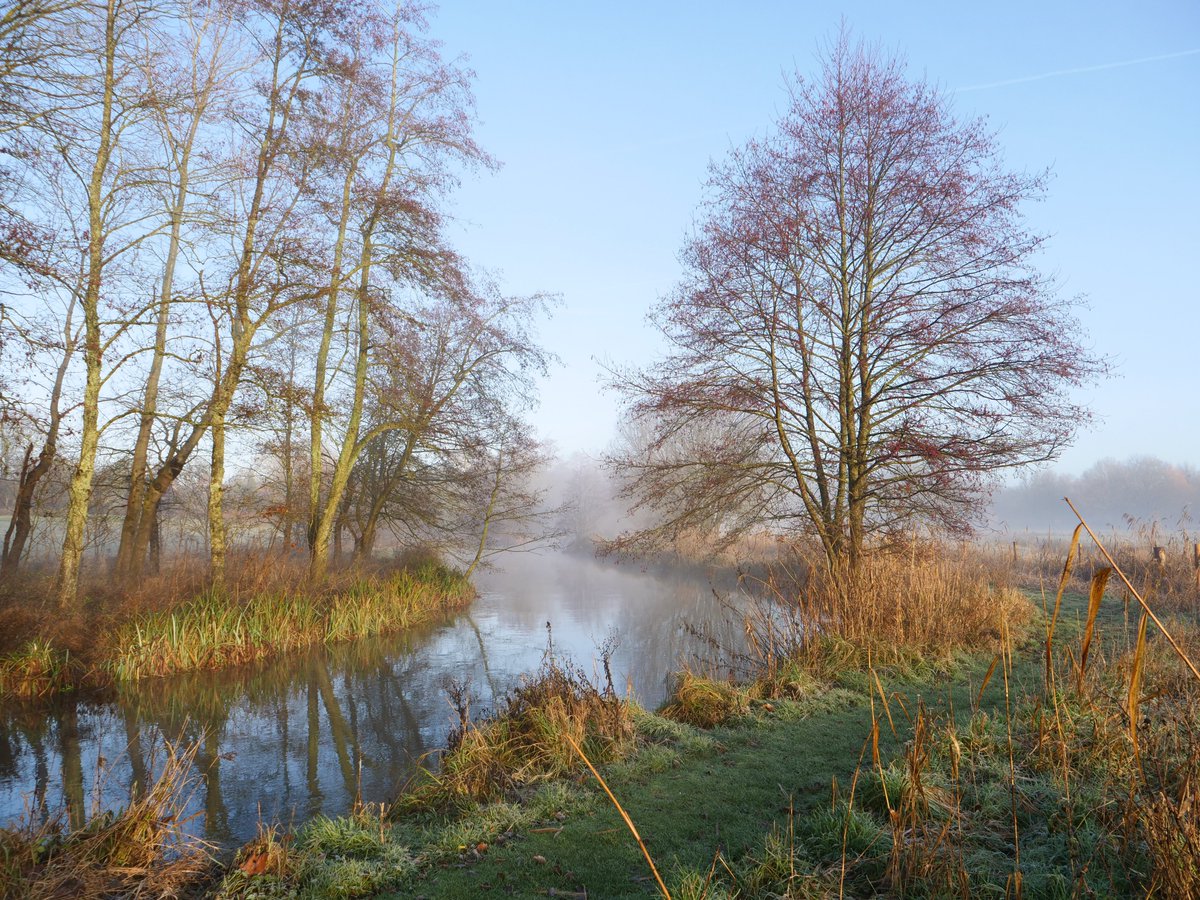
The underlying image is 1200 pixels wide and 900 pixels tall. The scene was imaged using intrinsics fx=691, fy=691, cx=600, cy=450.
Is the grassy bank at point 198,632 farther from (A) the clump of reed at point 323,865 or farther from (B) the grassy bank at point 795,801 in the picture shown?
(A) the clump of reed at point 323,865

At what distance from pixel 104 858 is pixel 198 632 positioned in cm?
705

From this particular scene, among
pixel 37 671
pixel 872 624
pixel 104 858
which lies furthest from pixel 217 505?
pixel 872 624

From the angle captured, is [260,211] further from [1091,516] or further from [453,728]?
[1091,516]

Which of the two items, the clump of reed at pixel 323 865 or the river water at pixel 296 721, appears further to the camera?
the river water at pixel 296 721

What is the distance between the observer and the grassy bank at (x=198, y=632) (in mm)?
8664

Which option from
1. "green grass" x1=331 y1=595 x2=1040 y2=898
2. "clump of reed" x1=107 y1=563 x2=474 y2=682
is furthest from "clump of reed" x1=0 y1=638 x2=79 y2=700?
"green grass" x1=331 y1=595 x2=1040 y2=898

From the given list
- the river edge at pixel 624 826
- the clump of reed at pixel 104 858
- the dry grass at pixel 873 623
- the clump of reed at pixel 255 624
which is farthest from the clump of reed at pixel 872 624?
the clump of reed at pixel 255 624

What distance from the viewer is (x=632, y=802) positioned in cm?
470

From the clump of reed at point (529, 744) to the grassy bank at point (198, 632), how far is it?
18.5 feet

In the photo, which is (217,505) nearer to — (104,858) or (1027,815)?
(104,858)

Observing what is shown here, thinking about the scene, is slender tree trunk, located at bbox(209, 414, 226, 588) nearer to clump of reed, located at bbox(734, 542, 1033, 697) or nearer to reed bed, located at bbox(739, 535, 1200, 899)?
clump of reed, located at bbox(734, 542, 1033, 697)

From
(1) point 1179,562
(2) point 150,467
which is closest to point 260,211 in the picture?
(2) point 150,467

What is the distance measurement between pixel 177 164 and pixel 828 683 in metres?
14.2

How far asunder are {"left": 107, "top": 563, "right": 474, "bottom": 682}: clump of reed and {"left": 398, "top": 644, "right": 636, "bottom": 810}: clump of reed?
18.4ft
